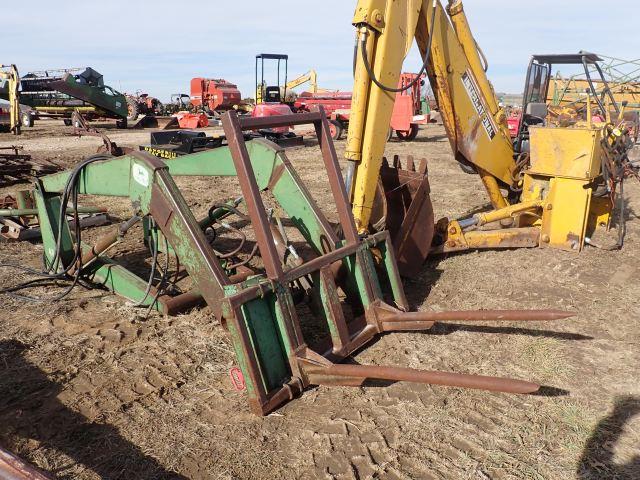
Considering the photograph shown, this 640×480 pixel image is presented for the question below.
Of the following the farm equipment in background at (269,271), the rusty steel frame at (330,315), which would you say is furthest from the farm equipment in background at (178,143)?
the rusty steel frame at (330,315)

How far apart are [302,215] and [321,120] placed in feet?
2.34

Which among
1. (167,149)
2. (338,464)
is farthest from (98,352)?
(167,149)

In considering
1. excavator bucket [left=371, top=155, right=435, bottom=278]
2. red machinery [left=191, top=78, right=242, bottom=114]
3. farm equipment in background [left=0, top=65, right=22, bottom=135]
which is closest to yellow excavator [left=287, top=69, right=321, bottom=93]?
red machinery [left=191, top=78, right=242, bottom=114]

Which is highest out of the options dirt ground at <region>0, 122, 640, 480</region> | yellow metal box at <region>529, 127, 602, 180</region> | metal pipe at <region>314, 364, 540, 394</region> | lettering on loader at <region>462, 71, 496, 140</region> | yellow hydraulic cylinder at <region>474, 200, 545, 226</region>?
lettering on loader at <region>462, 71, 496, 140</region>

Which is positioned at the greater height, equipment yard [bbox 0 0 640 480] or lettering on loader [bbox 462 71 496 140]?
lettering on loader [bbox 462 71 496 140]

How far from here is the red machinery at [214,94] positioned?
23922 mm

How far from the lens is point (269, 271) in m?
3.19

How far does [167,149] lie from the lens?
10602mm

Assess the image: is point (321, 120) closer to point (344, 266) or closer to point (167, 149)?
point (344, 266)

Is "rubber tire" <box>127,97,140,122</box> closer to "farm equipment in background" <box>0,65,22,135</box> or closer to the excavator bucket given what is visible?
"farm equipment in background" <box>0,65,22,135</box>

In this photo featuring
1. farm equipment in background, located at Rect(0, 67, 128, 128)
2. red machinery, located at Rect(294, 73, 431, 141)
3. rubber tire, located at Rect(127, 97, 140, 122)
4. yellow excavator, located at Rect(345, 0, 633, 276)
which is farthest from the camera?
rubber tire, located at Rect(127, 97, 140, 122)

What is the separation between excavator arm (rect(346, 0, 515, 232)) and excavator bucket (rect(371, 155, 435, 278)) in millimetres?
317

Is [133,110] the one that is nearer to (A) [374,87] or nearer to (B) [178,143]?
(B) [178,143]

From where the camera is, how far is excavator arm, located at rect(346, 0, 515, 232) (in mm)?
4383
